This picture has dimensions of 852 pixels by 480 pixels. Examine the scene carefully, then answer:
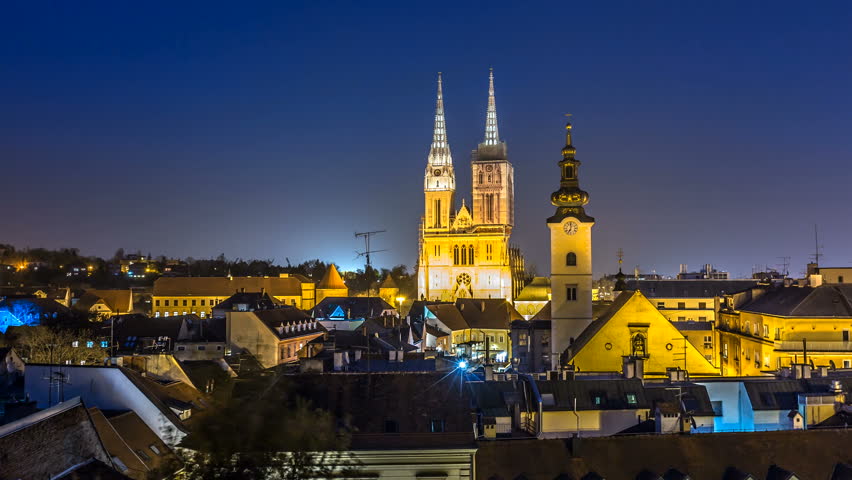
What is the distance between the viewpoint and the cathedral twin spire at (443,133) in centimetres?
14093

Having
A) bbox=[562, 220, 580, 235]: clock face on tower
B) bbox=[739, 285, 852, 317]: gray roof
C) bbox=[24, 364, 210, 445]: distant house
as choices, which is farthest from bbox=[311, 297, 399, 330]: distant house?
bbox=[24, 364, 210, 445]: distant house

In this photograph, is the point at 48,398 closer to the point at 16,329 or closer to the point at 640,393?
the point at 640,393

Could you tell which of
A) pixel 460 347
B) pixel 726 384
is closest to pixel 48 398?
pixel 726 384

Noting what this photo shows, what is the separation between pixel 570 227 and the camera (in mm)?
46094

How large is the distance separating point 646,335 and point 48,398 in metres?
24.2

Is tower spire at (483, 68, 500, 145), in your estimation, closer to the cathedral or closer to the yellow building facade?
the cathedral

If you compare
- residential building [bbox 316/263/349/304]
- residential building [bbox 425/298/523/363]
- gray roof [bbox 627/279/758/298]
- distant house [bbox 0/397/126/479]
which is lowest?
distant house [bbox 0/397/126/479]

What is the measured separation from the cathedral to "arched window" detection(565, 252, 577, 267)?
260ft

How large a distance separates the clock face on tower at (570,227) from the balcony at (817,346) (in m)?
12.8

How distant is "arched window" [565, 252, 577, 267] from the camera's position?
4612cm

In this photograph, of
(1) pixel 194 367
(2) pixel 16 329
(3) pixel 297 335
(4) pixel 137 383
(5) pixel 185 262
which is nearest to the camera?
(4) pixel 137 383

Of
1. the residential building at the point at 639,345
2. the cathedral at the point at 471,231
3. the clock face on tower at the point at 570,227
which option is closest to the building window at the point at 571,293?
the clock face on tower at the point at 570,227

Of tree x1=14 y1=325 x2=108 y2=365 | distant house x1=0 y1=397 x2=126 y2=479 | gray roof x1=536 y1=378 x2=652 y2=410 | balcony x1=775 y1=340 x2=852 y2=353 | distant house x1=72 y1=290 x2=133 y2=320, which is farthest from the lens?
distant house x1=72 y1=290 x2=133 y2=320

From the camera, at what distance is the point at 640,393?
27312mm
